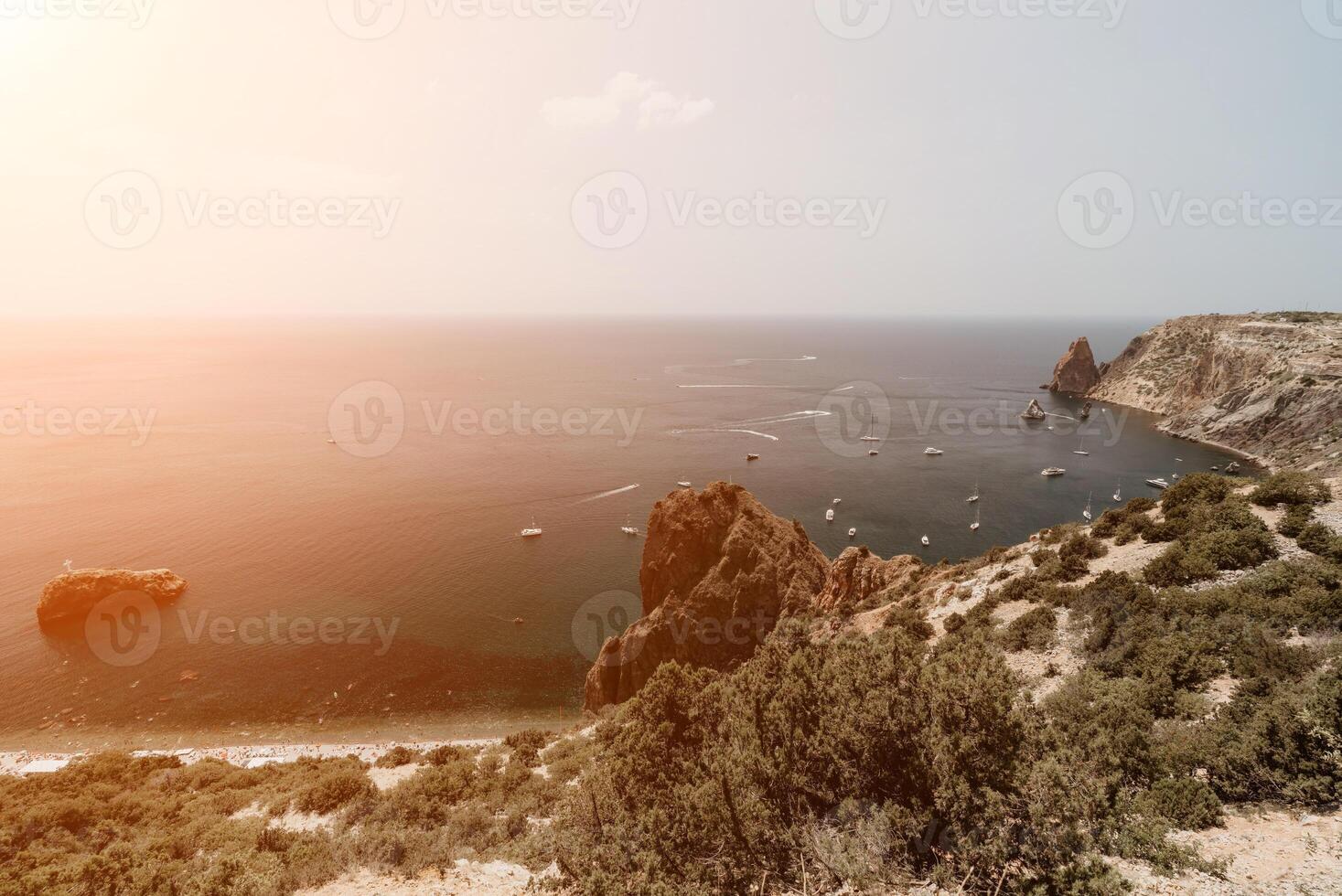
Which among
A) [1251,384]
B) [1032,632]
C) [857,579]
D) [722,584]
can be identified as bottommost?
[722,584]

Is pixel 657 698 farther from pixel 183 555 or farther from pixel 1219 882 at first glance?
pixel 183 555

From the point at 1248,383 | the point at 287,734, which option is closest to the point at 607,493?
the point at 287,734

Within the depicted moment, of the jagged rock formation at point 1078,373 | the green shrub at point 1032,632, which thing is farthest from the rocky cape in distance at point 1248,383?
the green shrub at point 1032,632

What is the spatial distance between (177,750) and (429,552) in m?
29.9

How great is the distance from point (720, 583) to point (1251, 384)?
12479 centimetres

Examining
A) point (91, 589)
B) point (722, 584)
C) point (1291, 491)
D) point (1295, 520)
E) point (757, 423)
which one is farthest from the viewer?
point (757, 423)

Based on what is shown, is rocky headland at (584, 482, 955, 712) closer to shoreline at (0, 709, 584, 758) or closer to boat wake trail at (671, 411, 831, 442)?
shoreline at (0, 709, 584, 758)

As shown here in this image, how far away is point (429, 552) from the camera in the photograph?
212 feet

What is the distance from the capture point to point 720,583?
37938mm

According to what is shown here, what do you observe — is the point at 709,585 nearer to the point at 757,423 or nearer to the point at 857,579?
the point at 857,579

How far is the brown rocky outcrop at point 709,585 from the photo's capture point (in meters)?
36.5

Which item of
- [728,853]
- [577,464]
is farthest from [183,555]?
[728,853]

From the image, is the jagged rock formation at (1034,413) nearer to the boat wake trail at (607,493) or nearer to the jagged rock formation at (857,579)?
the boat wake trail at (607,493)

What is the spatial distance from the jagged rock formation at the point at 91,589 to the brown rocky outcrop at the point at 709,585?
47848 mm
